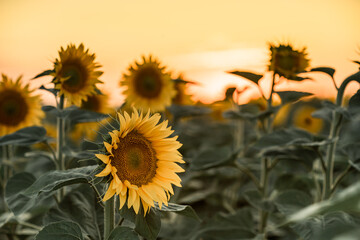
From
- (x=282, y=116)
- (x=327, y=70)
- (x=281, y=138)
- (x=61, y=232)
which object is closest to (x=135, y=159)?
(x=61, y=232)

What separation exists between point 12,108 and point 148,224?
89cm

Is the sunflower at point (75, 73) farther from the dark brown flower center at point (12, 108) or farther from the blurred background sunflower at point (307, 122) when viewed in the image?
the blurred background sunflower at point (307, 122)

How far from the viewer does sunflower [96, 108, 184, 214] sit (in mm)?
829

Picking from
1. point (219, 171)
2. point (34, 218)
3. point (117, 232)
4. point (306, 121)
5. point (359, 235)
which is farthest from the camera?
point (306, 121)

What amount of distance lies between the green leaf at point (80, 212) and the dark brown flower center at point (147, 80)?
737 millimetres

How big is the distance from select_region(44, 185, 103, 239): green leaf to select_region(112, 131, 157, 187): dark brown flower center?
10.4 inches

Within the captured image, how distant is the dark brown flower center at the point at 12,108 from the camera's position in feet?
5.02

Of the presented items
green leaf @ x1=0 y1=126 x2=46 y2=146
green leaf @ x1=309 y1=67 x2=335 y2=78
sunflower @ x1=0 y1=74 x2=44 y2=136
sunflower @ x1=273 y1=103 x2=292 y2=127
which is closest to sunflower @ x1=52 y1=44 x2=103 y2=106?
green leaf @ x1=0 y1=126 x2=46 y2=146

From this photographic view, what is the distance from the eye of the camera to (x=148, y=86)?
1.84 meters

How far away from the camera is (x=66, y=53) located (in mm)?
1214

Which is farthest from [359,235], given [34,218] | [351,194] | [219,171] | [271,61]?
[219,171]

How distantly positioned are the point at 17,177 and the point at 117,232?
0.48m

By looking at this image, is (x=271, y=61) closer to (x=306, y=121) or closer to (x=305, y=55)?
(x=305, y=55)

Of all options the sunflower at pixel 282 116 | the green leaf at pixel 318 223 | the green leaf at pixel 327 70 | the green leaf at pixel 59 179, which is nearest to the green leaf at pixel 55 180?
the green leaf at pixel 59 179
